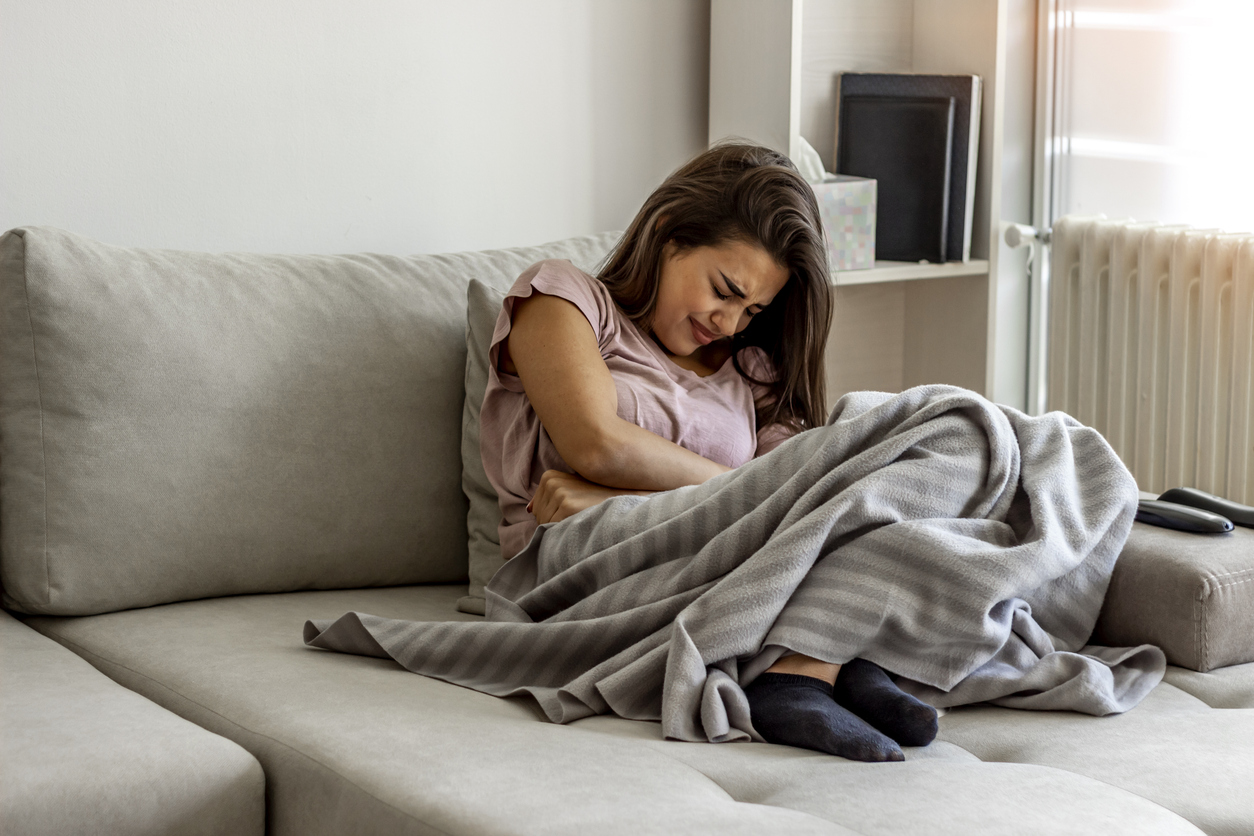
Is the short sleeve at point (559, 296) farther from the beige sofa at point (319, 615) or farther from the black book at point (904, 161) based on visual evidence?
the black book at point (904, 161)

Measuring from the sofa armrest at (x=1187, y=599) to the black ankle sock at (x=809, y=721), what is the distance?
0.38m

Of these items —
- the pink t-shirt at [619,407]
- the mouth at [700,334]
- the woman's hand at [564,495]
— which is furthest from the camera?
the mouth at [700,334]

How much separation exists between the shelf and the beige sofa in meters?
0.57

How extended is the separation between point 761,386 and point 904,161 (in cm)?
78

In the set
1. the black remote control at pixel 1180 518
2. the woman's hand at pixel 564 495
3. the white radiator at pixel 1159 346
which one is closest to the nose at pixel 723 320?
the woman's hand at pixel 564 495

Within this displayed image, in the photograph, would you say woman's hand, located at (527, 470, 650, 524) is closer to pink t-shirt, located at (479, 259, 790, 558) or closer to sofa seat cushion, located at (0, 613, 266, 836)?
pink t-shirt, located at (479, 259, 790, 558)

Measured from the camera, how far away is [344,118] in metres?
1.90

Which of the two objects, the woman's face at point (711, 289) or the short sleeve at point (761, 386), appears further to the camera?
the short sleeve at point (761, 386)

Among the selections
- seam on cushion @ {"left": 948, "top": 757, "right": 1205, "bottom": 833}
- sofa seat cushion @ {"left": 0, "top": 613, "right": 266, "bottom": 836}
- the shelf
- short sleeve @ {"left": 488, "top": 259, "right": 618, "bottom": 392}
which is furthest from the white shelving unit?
sofa seat cushion @ {"left": 0, "top": 613, "right": 266, "bottom": 836}

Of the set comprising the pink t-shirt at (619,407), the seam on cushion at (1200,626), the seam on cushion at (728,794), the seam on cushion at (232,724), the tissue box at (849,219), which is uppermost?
the tissue box at (849,219)

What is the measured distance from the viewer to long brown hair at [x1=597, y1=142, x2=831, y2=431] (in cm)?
157

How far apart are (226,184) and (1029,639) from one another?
1.30 metres

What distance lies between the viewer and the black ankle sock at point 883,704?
1028 millimetres

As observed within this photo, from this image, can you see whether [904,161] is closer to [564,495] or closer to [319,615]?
[564,495]
